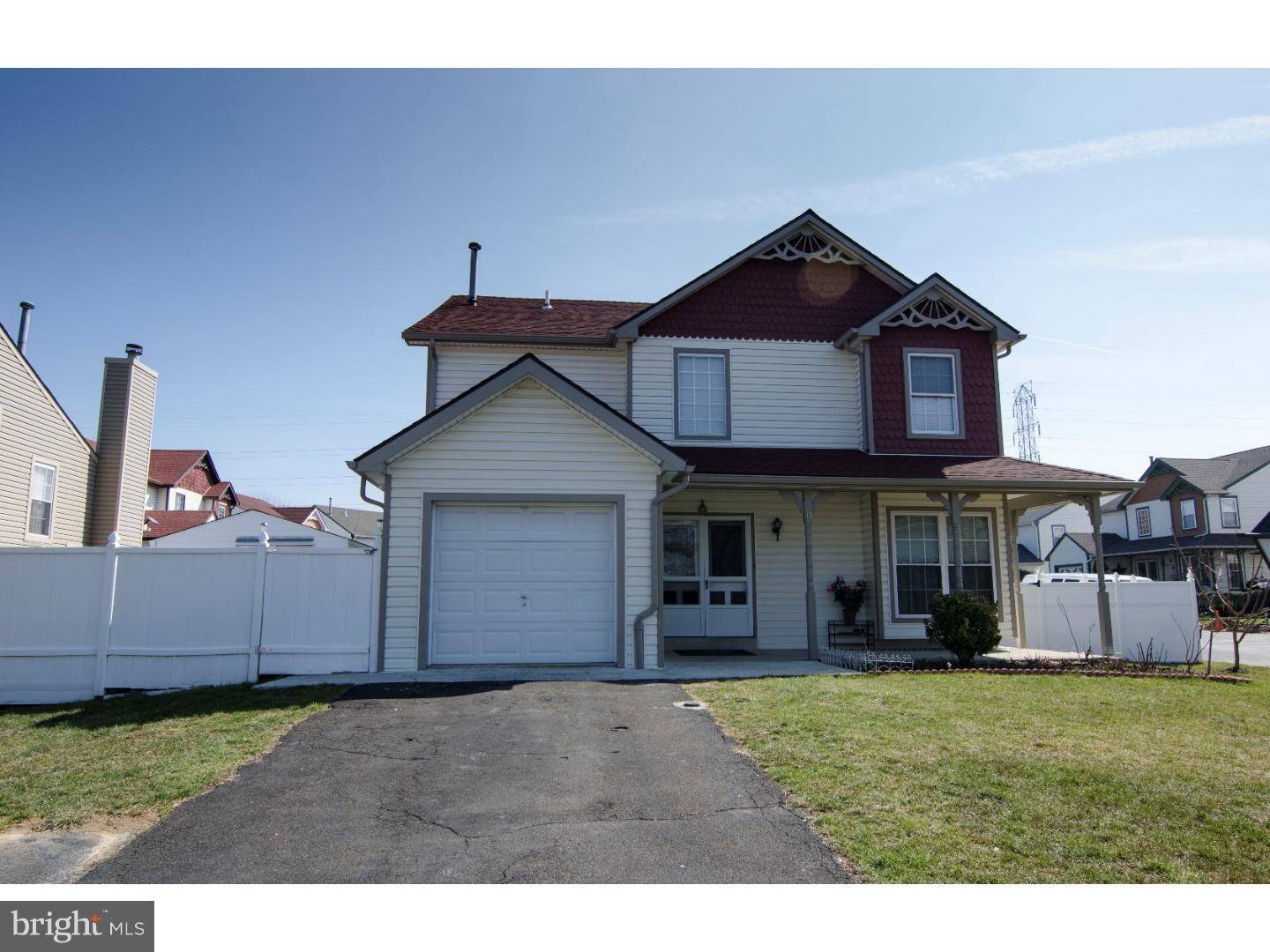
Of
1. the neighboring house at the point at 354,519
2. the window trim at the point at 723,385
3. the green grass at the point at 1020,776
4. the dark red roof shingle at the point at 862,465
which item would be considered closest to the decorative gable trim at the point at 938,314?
the window trim at the point at 723,385

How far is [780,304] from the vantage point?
15.5m

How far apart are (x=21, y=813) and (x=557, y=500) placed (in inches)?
284

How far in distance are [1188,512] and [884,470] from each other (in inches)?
1410

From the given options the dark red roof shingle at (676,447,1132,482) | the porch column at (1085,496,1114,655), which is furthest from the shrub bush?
the porch column at (1085,496,1114,655)

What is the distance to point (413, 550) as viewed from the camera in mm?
11281

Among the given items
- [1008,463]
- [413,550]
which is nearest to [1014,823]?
[413,550]

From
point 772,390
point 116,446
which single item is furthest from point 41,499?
point 772,390

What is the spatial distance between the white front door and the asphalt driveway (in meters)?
6.10

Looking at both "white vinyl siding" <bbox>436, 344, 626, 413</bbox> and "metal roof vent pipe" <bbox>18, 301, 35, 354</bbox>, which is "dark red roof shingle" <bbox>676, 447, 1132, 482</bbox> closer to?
"white vinyl siding" <bbox>436, 344, 626, 413</bbox>

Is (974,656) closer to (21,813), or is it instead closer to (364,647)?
(364,647)

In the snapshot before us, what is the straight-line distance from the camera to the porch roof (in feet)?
43.2

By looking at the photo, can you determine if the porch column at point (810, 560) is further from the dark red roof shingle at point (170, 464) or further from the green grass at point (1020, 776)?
the dark red roof shingle at point (170, 464)

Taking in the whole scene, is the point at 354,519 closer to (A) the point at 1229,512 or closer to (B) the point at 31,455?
(B) the point at 31,455

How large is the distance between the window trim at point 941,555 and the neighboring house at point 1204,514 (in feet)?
90.9
